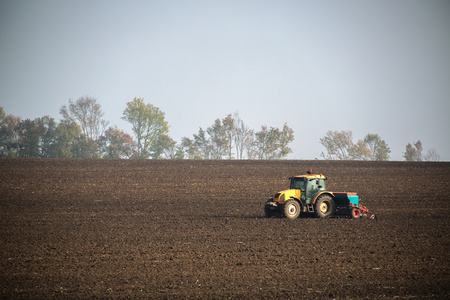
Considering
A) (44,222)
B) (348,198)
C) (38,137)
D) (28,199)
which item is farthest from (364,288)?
(38,137)

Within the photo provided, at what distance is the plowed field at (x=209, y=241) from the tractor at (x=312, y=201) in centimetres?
49

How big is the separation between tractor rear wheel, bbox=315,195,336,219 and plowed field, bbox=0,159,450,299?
46cm

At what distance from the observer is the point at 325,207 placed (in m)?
19.4

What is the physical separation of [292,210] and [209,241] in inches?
226

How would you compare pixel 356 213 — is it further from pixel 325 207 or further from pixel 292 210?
pixel 292 210

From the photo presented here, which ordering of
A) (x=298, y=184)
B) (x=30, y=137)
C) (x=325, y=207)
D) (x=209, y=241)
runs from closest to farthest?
(x=209, y=241) → (x=298, y=184) → (x=325, y=207) → (x=30, y=137)

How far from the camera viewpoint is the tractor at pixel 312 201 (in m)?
18.9

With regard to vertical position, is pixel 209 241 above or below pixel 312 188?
below

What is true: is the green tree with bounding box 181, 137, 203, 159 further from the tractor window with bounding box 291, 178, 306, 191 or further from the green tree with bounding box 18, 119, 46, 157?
the tractor window with bounding box 291, 178, 306, 191

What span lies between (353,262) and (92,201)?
1862 centimetres

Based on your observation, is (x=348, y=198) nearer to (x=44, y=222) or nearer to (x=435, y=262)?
(x=435, y=262)

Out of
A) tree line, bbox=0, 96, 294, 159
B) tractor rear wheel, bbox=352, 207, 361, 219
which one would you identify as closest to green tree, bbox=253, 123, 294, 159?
tree line, bbox=0, 96, 294, 159

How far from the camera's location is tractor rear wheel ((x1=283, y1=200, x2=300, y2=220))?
738 inches

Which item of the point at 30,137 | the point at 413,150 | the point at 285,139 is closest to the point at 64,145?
the point at 30,137
